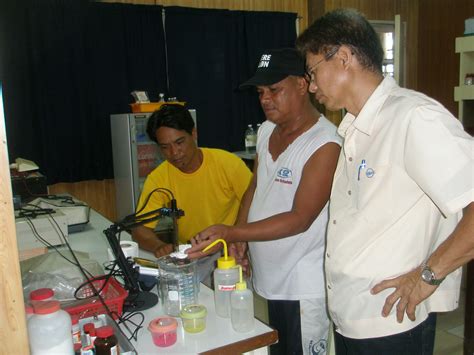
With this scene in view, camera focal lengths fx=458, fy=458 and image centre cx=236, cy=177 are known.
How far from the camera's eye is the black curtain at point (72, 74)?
406 centimetres

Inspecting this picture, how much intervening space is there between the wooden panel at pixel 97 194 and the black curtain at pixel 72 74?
0.18 metres

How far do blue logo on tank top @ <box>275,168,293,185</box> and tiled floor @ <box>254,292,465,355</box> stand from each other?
1.06 metres

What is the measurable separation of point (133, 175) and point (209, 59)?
1579 millimetres

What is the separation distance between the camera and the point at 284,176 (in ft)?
5.54

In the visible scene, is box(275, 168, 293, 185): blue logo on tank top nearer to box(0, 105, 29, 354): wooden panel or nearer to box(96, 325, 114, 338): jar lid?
box(96, 325, 114, 338): jar lid

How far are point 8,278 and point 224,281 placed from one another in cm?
67

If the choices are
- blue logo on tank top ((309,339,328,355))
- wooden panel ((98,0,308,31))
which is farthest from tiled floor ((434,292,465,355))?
wooden panel ((98,0,308,31))

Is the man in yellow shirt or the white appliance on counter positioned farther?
the white appliance on counter

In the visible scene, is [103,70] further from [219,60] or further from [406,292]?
[406,292]

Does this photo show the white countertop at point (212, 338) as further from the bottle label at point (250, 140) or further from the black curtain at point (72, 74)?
the bottle label at point (250, 140)

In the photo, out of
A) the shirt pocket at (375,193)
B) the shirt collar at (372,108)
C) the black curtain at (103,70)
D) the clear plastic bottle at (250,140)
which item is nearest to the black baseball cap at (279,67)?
the shirt collar at (372,108)

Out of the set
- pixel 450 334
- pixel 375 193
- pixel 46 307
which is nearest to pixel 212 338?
pixel 46 307

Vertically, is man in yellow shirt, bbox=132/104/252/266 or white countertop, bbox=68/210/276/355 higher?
man in yellow shirt, bbox=132/104/252/266

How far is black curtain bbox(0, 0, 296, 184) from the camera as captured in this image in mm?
4086
